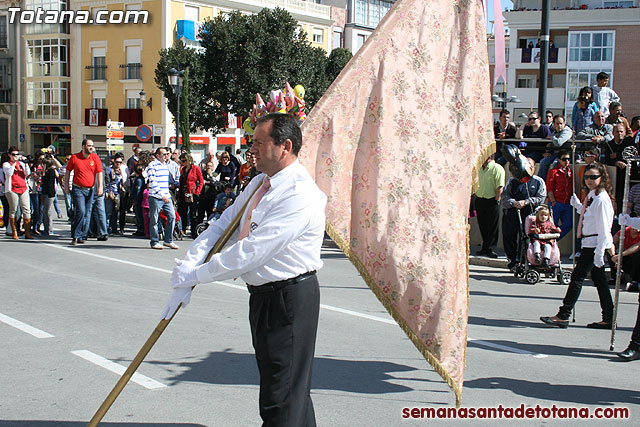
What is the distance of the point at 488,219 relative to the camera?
44.4ft

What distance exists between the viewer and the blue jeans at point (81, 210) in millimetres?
14089

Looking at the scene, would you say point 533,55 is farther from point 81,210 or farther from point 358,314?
point 358,314

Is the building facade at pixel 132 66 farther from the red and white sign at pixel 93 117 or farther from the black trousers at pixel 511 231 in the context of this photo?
the black trousers at pixel 511 231

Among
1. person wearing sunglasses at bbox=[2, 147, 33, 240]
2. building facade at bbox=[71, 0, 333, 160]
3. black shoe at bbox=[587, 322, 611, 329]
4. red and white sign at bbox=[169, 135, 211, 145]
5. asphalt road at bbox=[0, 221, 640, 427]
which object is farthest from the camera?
red and white sign at bbox=[169, 135, 211, 145]

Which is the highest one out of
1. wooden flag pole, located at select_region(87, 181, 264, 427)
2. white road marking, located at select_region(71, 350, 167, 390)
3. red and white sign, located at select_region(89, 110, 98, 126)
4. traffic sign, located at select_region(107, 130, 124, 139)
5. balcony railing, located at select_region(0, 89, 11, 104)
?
balcony railing, located at select_region(0, 89, 11, 104)

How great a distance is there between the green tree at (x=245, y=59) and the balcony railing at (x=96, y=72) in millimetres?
11016

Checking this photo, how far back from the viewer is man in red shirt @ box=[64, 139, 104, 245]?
14031mm

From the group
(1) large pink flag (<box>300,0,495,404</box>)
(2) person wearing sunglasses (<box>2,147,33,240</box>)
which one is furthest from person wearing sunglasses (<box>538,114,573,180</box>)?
(2) person wearing sunglasses (<box>2,147,33,240</box>)

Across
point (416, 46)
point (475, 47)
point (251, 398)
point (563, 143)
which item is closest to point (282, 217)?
point (416, 46)

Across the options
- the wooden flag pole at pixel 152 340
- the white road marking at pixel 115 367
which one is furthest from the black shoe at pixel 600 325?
the wooden flag pole at pixel 152 340

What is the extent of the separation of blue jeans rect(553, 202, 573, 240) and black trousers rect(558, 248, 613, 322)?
5.05 metres

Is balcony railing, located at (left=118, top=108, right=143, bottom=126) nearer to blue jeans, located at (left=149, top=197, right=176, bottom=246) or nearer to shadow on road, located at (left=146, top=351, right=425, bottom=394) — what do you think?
blue jeans, located at (left=149, top=197, right=176, bottom=246)

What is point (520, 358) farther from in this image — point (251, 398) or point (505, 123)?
point (505, 123)

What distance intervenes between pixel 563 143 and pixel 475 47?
33.1 feet
